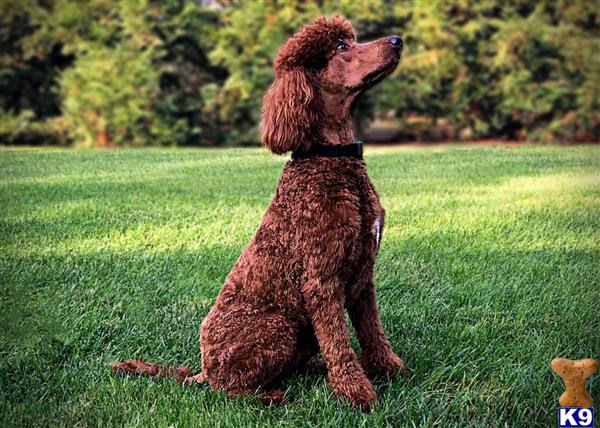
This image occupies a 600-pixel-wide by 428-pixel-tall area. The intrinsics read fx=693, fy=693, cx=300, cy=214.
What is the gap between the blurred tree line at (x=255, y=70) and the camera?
48.0ft

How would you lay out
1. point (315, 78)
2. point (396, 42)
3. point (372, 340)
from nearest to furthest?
point (396, 42) → point (315, 78) → point (372, 340)

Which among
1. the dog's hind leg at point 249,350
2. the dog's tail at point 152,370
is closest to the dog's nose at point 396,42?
the dog's hind leg at point 249,350

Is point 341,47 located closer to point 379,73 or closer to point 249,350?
point 379,73

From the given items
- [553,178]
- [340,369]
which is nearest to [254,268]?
[340,369]

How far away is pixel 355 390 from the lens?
2.69 metres

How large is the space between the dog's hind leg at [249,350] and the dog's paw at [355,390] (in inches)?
8.9

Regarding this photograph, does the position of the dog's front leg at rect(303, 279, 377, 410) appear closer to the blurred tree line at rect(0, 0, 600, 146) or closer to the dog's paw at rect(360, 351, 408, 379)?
the dog's paw at rect(360, 351, 408, 379)

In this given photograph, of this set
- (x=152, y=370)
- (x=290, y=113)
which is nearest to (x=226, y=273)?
(x=152, y=370)

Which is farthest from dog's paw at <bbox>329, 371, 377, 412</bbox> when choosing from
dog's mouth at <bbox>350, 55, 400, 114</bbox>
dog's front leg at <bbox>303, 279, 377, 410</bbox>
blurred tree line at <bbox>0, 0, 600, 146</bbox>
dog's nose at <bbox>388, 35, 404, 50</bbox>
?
blurred tree line at <bbox>0, 0, 600, 146</bbox>

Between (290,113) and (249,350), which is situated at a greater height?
(290,113)

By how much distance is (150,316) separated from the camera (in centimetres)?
389

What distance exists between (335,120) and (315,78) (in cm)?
18

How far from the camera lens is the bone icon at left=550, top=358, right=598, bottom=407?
7.47ft

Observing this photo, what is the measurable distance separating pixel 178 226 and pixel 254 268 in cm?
346
